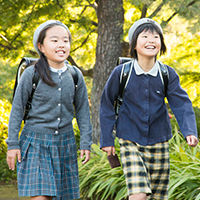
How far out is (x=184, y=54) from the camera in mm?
7539

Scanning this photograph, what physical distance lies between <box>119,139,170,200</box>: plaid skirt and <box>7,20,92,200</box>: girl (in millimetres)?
425

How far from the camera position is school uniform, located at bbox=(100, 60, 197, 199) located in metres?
2.86

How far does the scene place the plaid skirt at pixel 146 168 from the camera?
273 centimetres

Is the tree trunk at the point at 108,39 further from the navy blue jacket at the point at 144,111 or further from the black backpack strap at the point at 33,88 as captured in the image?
the black backpack strap at the point at 33,88

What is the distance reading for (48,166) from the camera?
2.78 meters

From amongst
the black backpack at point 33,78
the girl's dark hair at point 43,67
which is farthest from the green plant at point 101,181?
the girl's dark hair at point 43,67

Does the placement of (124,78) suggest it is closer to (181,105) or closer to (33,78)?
(181,105)

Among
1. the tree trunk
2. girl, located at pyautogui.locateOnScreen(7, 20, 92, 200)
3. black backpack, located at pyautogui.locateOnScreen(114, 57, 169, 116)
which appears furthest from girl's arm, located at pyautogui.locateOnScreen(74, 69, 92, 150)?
the tree trunk

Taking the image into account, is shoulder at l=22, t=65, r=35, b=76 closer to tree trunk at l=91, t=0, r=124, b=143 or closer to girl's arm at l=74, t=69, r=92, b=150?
girl's arm at l=74, t=69, r=92, b=150

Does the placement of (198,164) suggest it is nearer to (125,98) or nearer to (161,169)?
(161,169)

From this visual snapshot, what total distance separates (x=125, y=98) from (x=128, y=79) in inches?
6.5

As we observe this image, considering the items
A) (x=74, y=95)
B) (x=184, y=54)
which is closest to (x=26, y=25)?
(x=184, y=54)

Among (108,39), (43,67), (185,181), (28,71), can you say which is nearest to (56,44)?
(43,67)

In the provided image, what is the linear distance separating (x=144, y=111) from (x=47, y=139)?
84 cm
